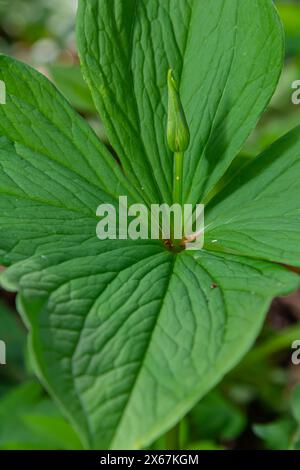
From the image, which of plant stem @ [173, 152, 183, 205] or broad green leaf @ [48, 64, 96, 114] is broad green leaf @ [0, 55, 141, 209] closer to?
Result: plant stem @ [173, 152, 183, 205]

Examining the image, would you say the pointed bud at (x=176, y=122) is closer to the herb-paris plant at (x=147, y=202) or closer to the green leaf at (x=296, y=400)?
the herb-paris plant at (x=147, y=202)

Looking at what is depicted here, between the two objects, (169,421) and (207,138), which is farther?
(207,138)

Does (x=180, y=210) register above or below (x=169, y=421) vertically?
above

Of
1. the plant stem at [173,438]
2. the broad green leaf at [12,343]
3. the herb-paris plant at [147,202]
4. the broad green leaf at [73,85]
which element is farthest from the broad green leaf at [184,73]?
the broad green leaf at [12,343]

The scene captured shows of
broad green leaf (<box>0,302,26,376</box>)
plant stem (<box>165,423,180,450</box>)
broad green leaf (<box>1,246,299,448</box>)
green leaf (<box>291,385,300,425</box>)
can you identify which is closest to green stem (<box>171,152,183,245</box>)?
broad green leaf (<box>1,246,299,448</box>)

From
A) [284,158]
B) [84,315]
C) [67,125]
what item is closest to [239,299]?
[84,315]

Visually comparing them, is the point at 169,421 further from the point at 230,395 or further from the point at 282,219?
the point at 230,395

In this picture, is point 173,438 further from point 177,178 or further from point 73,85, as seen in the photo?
point 73,85
